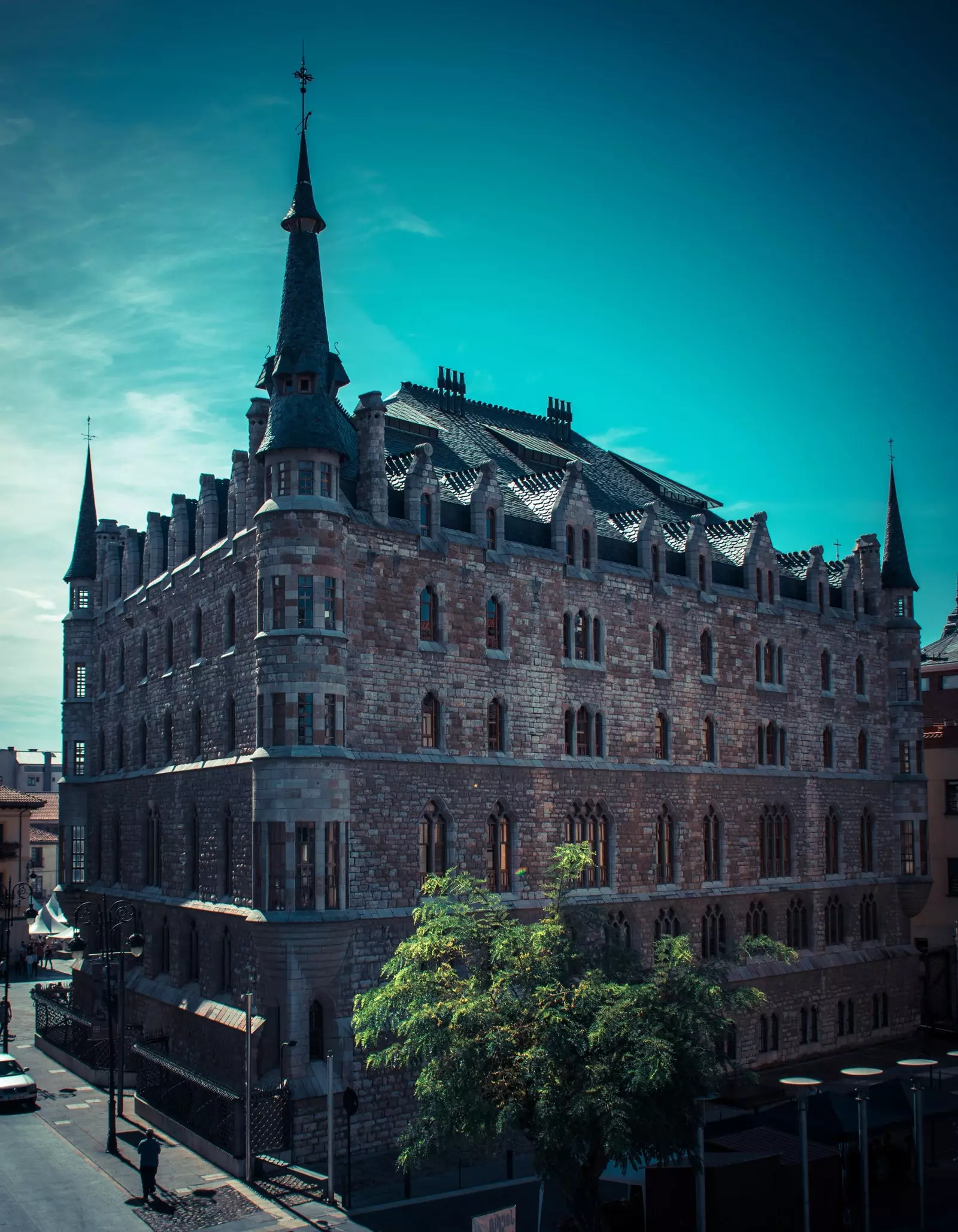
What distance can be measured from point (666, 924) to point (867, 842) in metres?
13.0

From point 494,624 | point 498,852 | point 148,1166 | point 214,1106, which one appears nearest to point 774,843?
point 498,852

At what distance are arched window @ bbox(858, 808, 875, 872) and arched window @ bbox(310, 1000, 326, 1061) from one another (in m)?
26.2

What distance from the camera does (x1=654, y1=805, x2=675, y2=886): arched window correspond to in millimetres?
40688

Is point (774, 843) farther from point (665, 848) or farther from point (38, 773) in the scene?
point (38, 773)

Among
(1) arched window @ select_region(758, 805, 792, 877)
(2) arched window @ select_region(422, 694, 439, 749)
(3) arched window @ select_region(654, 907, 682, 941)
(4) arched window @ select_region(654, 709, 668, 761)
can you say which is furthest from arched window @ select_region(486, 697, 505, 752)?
(1) arched window @ select_region(758, 805, 792, 877)

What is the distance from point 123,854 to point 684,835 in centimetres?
1989

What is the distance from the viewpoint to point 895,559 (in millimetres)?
51750

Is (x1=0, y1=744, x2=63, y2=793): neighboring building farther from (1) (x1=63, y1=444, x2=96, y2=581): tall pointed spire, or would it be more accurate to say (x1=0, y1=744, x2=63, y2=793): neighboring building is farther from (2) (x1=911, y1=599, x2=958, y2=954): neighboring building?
(2) (x1=911, y1=599, x2=958, y2=954): neighboring building

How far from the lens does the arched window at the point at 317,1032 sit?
101ft

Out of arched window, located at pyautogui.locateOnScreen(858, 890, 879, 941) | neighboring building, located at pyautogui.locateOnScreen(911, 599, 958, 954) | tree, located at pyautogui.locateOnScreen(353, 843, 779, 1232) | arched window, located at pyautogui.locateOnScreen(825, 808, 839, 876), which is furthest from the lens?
neighboring building, located at pyautogui.locateOnScreen(911, 599, 958, 954)

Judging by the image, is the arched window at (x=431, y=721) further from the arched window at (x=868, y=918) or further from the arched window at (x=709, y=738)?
the arched window at (x=868, y=918)

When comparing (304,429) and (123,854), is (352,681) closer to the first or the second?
(304,429)

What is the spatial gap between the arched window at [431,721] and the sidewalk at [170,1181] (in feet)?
39.1

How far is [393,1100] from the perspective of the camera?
31.8 meters
